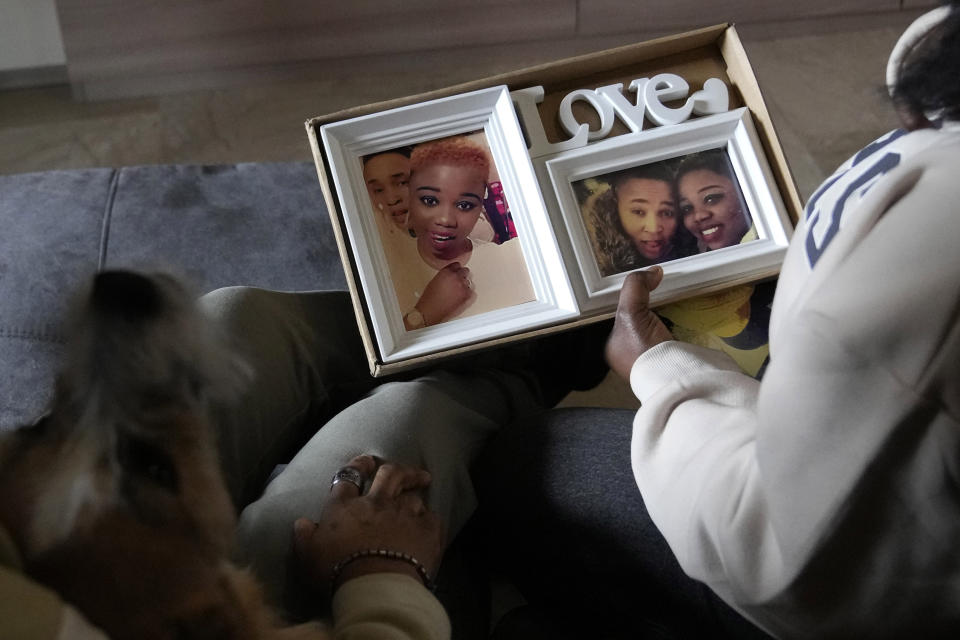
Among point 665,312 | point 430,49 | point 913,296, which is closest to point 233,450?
point 665,312

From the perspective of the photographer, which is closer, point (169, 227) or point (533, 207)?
point (533, 207)

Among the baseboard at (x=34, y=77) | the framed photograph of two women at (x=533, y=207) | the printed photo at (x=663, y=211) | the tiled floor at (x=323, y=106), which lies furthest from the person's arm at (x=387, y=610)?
the baseboard at (x=34, y=77)

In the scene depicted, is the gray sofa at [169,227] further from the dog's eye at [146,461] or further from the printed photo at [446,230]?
the dog's eye at [146,461]

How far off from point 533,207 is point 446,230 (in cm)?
9

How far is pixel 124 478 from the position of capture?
39cm

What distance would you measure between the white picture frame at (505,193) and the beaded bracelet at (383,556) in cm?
21

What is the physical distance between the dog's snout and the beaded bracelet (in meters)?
0.30

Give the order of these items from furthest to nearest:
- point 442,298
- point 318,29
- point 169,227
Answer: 1. point 318,29
2. point 169,227
3. point 442,298

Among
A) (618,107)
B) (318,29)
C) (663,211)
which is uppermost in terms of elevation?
(318,29)

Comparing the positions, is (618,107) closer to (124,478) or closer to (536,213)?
(536,213)

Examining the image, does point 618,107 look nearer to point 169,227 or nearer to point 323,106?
point 169,227

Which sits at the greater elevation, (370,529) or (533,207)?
(533,207)

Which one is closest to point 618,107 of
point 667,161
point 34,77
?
point 667,161

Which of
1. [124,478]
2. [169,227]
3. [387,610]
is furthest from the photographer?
[169,227]
